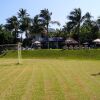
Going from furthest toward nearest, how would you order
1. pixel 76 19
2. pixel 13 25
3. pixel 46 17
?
pixel 13 25, pixel 46 17, pixel 76 19

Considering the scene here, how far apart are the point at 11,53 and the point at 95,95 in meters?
57.4

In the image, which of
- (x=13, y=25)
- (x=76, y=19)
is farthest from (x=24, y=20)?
(x=76, y=19)

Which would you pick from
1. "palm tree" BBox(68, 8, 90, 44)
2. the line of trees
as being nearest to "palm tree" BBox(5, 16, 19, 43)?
the line of trees

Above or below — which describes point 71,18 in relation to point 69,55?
above

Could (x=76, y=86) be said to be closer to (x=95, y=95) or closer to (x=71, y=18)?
(x=95, y=95)

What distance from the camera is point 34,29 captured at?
108688mm

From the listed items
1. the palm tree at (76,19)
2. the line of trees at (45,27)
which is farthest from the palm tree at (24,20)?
the palm tree at (76,19)

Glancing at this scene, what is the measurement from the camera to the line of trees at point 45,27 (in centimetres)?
9881

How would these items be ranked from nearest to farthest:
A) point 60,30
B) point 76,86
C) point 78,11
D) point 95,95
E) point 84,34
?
point 95,95, point 76,86, point 78,11, point 84,34, point 60,30

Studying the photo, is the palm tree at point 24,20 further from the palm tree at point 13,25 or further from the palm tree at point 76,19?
the palm tree at point 76,19

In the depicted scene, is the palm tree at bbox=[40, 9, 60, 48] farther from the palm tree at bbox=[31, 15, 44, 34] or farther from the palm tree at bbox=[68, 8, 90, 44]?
the palm tree at bbox=[68, 8, 90, 44]

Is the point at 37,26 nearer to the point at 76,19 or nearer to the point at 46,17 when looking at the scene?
the point at 46,17

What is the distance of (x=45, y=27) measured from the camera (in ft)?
352

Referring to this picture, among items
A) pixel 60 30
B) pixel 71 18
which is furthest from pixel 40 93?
pixel 60 30
